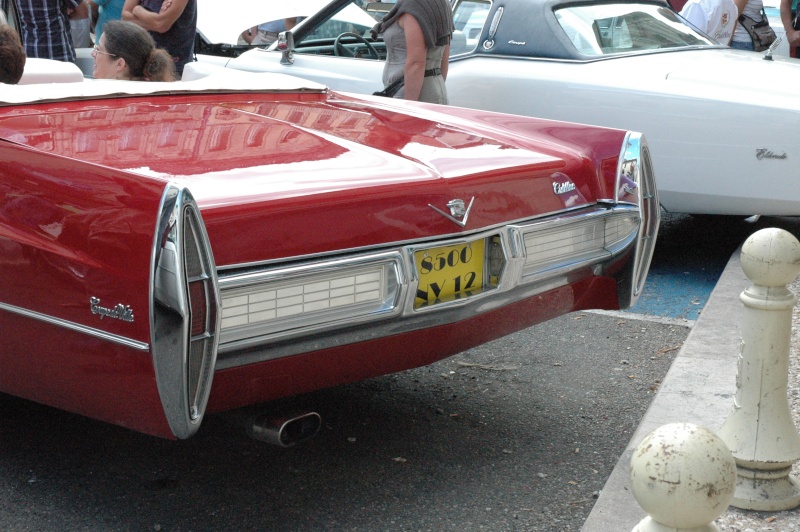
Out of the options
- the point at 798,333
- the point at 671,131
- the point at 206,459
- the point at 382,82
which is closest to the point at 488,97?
the point at 382,82

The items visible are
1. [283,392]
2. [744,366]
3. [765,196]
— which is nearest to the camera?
[283,392]

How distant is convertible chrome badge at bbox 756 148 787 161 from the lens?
5109mm

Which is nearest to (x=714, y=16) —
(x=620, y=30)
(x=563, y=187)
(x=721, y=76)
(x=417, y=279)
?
(x=620, y=30)

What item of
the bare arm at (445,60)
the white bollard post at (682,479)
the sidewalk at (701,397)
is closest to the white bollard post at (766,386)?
the sidewalk at (701,397)

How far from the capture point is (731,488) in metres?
1.52

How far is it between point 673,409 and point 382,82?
3660 millimetres

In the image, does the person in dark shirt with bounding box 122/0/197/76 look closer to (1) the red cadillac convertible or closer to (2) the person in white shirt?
(1) the red cadillac convertible

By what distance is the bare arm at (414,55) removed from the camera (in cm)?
591

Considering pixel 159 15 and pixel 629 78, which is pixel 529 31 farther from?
pixel 159 15

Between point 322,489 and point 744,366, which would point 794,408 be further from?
point 322,489

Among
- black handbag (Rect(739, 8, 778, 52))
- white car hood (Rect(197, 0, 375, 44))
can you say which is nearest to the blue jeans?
black handbag (Rect(739, 8, 778, 52))

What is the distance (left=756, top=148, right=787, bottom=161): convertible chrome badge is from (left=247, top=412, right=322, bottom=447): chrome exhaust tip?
11.0 feet

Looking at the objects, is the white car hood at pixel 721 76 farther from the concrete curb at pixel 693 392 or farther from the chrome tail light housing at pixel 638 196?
the chrome tail light housing at pixel 638 196

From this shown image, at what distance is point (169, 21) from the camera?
6.51 m
